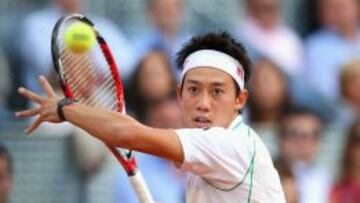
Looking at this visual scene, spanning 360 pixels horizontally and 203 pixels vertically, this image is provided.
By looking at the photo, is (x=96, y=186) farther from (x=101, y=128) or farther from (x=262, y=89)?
(x=101, y=128)

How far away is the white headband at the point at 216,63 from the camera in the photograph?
5.83 m

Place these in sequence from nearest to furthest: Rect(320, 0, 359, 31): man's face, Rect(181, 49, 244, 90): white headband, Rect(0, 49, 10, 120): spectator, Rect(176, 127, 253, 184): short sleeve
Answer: Rect(176, 127, 253, 184): short sleeve
Rect(181, 49, 244, 90): white headband
Rect(0, 49, 10, 120): spectator
Rect(320, 0, 359, 31): man's face

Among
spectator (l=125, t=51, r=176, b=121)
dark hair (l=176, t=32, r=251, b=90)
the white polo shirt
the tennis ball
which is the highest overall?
dark hair (l=176, t=32, r=251, b=90)

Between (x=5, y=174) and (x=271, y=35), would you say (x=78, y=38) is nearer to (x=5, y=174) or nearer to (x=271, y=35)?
(x=5, y=174)

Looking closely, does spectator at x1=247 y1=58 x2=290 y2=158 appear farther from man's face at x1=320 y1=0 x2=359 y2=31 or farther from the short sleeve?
the short sleeve

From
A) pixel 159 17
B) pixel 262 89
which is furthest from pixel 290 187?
pixel 159 17

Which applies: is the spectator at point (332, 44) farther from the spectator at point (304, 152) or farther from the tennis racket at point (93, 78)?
the tennis racket at point (93, 78)

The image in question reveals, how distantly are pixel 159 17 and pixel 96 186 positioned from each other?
147 cm

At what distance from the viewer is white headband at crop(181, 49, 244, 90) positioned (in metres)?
5.83

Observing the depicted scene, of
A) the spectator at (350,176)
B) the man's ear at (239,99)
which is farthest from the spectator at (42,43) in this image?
the man's ear at (239,99)

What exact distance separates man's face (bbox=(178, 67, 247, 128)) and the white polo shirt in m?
0.08

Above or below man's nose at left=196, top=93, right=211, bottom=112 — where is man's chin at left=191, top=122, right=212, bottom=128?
below

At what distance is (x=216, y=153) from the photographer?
550 centimetres

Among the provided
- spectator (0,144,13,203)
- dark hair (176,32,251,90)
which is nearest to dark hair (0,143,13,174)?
spectator (0,144,13,203)
